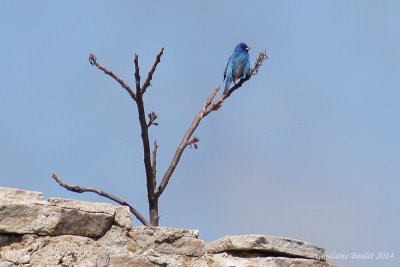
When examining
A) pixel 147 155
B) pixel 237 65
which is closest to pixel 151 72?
pixel 147 155

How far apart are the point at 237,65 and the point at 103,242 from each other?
424 inches

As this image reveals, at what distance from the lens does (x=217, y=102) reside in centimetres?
784

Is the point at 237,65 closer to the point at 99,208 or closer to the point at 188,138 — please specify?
the point at 188,138

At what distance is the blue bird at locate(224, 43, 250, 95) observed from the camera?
46.9 feet

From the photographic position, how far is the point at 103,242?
13.9ft

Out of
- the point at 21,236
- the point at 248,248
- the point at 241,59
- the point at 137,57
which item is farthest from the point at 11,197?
the point at 241,59

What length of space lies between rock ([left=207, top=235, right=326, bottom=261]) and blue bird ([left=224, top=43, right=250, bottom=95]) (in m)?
9.09

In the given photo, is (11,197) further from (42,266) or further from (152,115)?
(152,115)

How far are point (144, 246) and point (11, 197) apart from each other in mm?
603

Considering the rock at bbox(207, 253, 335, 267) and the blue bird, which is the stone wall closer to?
the rock at bbox(207, 253, 335, 267)

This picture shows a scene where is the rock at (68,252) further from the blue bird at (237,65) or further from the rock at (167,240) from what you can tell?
the blue bird at (237,65)

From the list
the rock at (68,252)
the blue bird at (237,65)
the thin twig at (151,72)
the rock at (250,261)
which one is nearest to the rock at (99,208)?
the rock at (68,252)

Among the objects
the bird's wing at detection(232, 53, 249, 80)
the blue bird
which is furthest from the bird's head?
the bird's wing at detection(232, 53, 249, 80)

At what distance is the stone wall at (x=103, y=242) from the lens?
404 centimetres
